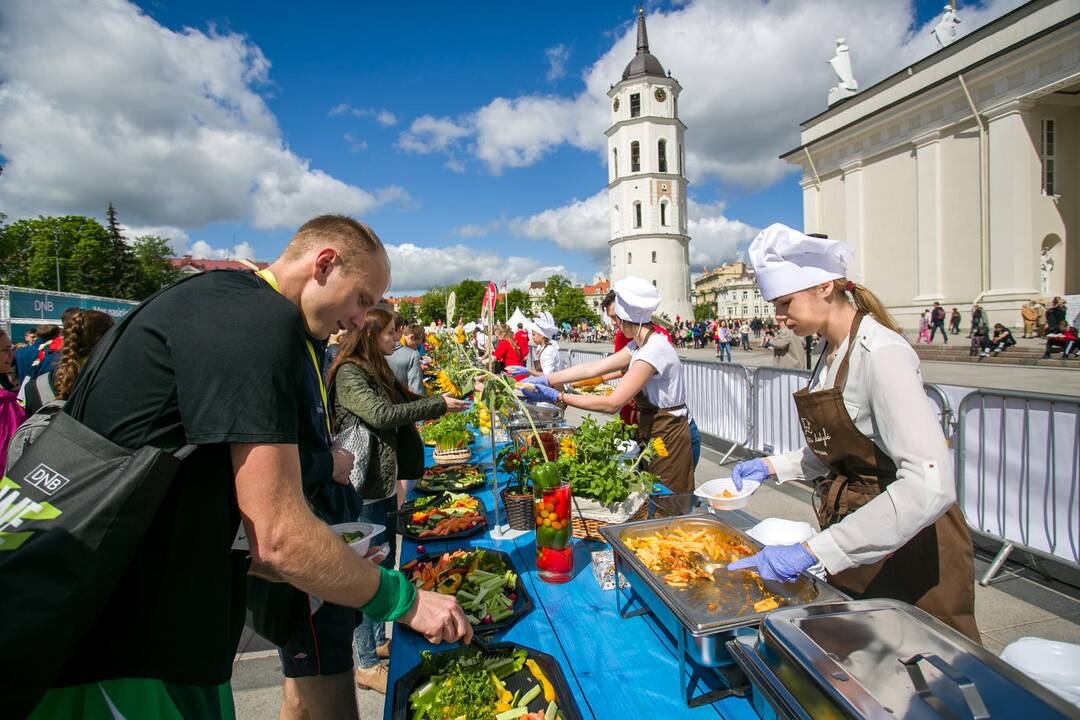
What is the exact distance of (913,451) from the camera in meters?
1.45

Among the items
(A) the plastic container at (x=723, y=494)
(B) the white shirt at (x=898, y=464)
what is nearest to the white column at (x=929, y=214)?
(A) the plastic container at (x=723, y=494)

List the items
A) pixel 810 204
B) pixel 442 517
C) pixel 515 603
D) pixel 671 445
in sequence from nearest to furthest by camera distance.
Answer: pixel 515 603
pixel 442 517
pixel 671 445
pixel 810 204

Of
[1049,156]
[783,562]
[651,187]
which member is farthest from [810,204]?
[783,562]

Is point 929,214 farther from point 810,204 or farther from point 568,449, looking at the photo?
point 568,449

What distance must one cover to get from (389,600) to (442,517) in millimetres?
1472

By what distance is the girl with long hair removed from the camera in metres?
2.83

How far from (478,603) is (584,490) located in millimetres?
672

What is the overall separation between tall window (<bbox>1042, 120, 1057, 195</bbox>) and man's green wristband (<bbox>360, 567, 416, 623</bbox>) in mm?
29830

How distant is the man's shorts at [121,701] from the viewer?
103cm

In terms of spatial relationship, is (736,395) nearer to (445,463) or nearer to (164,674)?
(445,463)

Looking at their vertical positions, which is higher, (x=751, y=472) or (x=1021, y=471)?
(x=751, y=472)

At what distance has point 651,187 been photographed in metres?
48.5

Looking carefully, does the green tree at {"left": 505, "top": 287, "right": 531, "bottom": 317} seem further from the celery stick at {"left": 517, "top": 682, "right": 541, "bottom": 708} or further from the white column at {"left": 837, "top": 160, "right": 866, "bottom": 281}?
the celery stick at {"left": 517, "top": 682, "right": 541, "bottom": 708}

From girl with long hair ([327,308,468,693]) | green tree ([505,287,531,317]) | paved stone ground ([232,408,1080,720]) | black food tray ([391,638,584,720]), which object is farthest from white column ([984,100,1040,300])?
green tree ([505,287,531,317])
